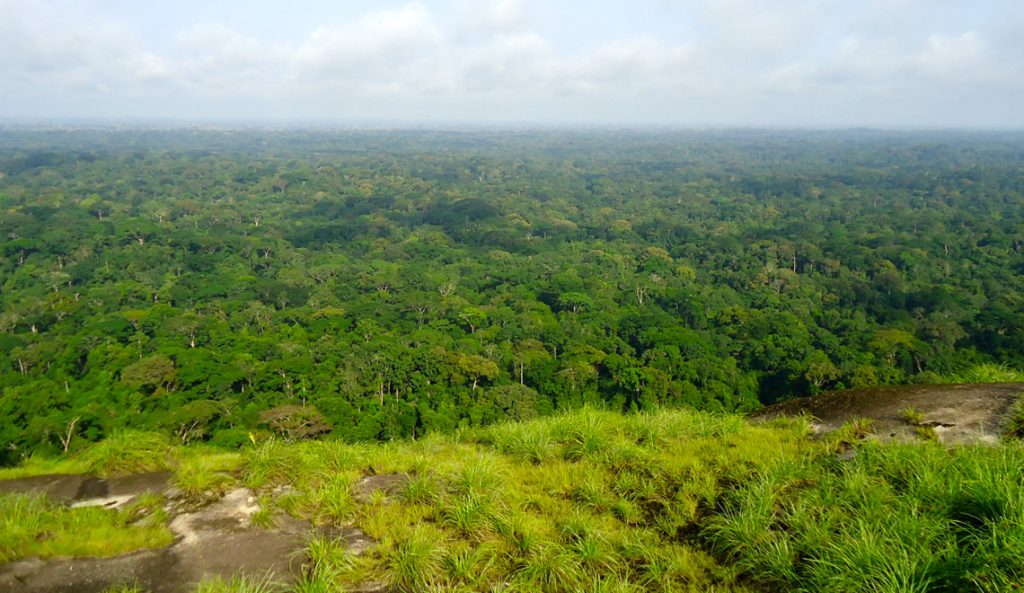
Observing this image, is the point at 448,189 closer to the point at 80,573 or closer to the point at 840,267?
the point at 840,267

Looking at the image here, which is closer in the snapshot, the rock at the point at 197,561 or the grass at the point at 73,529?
the rock at the point at 197,561

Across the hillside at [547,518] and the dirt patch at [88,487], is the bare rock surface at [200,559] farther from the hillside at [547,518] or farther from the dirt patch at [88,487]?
the dirt patch at [88,487]

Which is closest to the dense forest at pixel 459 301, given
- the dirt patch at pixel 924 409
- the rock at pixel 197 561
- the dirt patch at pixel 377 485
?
the dirt patch at pixel 924 409

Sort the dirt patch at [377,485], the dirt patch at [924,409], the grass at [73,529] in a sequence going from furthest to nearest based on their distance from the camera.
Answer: the dirt patch at [924,409] < the dirt patch at [377,485] < the grass at [73,529]

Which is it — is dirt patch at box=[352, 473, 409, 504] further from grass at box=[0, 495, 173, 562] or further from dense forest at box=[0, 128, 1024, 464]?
dense forest at box=[0, 128, 1024, 464]

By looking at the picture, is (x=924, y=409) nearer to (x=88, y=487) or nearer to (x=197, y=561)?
(x=197, y=561)

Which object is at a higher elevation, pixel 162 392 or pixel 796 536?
pixel 796 536

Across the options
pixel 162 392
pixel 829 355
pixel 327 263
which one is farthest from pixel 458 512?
pixel 327 263
